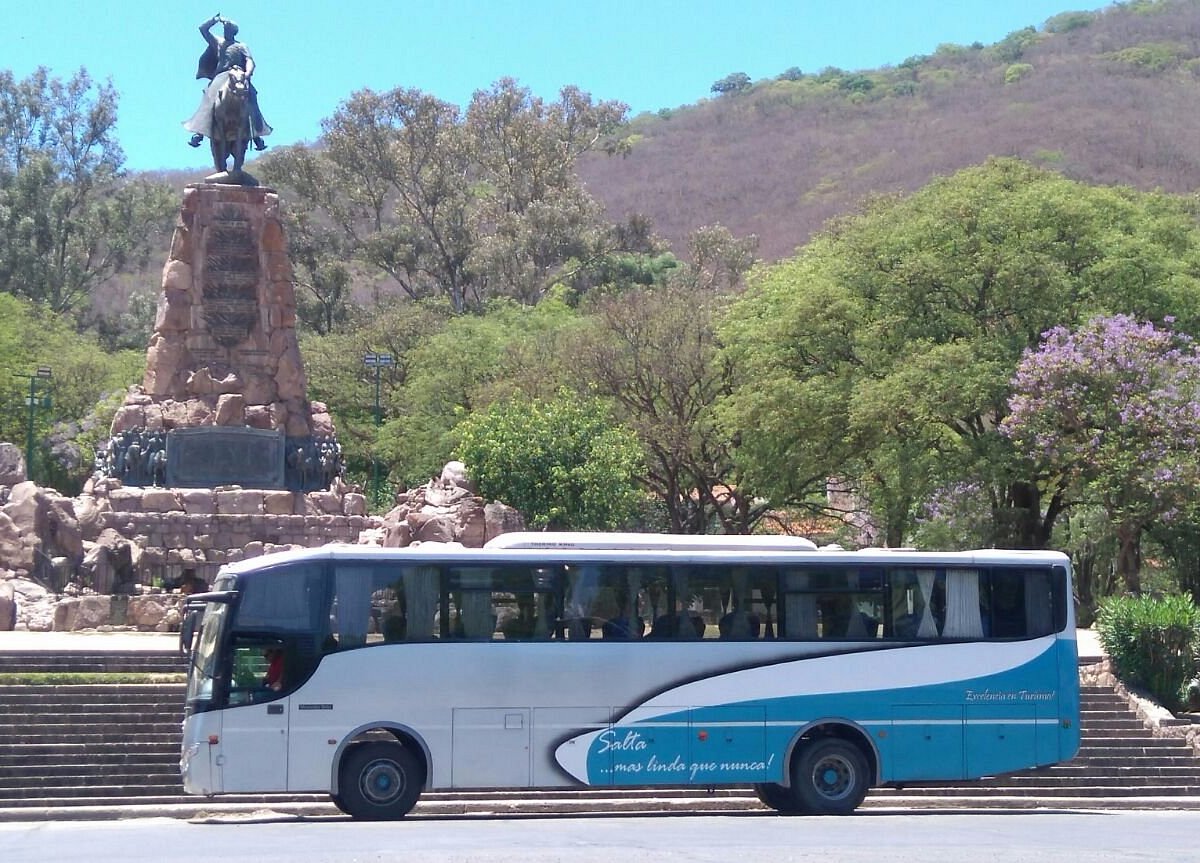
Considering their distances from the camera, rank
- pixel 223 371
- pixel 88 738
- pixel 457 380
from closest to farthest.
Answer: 1. pixel 88 738
2. pixel 223 371
3. pixel 457 380

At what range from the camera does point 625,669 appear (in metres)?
17.6

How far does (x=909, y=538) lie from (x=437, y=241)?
130 ft

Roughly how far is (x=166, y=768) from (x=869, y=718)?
8709mm

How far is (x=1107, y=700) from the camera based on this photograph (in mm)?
23938

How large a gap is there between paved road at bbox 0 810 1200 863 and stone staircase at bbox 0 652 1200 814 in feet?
4.45

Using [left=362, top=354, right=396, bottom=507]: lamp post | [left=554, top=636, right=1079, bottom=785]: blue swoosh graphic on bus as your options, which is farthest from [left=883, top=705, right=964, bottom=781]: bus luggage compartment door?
[left=362, top=354, right=396, bottom=507]: lamp post

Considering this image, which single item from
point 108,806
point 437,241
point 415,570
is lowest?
point 108,806

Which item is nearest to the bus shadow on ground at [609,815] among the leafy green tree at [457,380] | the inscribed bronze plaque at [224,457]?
the inscribed bronze plaque at [224,457]

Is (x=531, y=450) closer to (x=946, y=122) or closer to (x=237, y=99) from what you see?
(x=237, y=99)

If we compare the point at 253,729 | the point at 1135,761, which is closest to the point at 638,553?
the point at 253,729

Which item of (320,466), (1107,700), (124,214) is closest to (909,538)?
(320,466)

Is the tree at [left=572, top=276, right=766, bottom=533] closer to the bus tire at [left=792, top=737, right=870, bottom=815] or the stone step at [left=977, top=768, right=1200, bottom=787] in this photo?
the stone step at [left=977, top=768, right=1200, bottom=787]

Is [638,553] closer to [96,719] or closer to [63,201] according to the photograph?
[96,719]

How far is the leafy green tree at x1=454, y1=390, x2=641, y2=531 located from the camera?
41.6 metres
